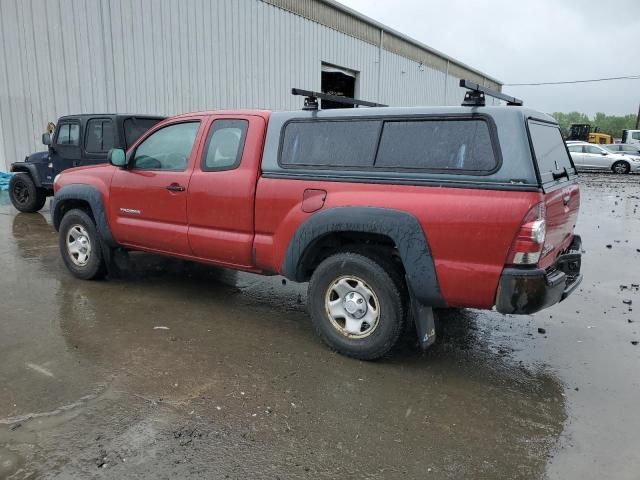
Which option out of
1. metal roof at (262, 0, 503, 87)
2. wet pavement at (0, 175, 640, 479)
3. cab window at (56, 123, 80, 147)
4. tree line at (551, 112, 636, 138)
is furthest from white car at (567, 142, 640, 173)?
tree line at (551, 112, 636, 138)

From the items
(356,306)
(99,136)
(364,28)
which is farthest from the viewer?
(364,28)

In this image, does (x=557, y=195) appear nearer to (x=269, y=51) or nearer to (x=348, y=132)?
(x=348, y=132)

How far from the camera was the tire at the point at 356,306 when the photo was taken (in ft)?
12.0

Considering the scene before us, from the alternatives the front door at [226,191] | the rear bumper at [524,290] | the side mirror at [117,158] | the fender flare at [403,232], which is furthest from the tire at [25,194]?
the rear bumper at [524,290]

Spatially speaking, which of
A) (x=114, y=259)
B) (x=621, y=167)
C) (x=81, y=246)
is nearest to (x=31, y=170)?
(x=81, y=246)

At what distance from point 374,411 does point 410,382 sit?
51 centimetres

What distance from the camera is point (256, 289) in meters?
5.73

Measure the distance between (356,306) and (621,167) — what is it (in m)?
27.4

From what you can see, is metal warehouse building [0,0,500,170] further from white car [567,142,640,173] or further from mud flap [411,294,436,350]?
white car [567,142,640,173]

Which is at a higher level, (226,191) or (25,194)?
(226,191)

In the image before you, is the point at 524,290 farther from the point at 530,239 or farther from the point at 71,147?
the point at 71,147

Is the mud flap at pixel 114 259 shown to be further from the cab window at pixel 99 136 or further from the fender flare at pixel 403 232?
the cab window at pixel 99 136

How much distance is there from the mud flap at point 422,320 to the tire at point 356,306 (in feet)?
0.27

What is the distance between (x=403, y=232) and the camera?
346 cm
